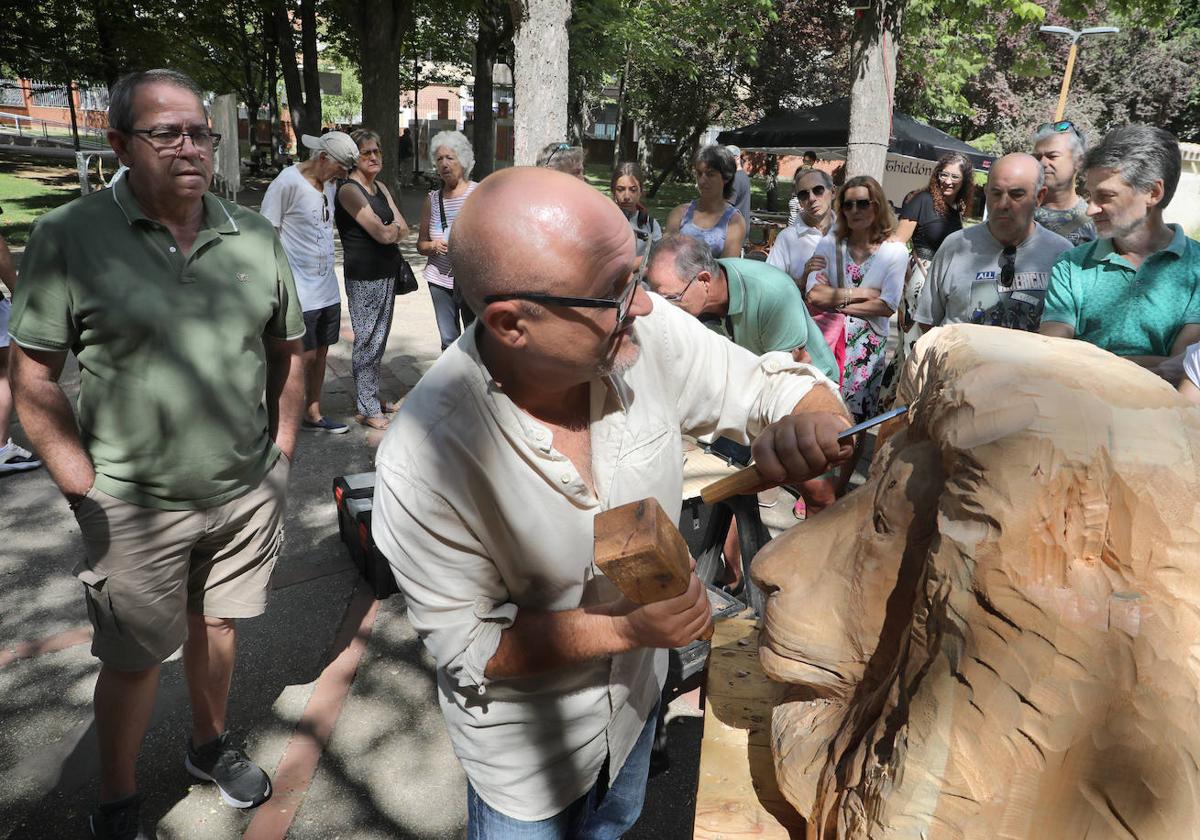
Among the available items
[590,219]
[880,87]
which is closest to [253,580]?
[590,219]

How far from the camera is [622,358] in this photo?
1.43 metres

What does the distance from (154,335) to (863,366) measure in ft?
11.1

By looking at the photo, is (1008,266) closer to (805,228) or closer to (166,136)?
(805,228)

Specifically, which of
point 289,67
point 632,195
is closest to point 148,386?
point 632,195

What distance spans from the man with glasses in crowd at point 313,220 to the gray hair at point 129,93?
2572 mm

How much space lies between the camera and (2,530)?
12.6 feet

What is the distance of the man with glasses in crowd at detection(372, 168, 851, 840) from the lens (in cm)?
125

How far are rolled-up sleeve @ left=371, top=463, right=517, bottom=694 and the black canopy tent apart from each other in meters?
13.4

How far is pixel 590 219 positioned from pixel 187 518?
4.74ft

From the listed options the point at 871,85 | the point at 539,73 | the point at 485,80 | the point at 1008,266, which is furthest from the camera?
the point at 485,80


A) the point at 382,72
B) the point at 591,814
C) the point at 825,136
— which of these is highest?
the point at 382,72

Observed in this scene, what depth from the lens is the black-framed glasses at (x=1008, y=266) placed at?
3467mm

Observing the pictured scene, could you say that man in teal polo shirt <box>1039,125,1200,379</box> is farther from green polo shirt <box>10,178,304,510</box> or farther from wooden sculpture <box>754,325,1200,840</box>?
green polo shirt <box>10,178,304,510</box>

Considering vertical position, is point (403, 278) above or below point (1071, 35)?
below
